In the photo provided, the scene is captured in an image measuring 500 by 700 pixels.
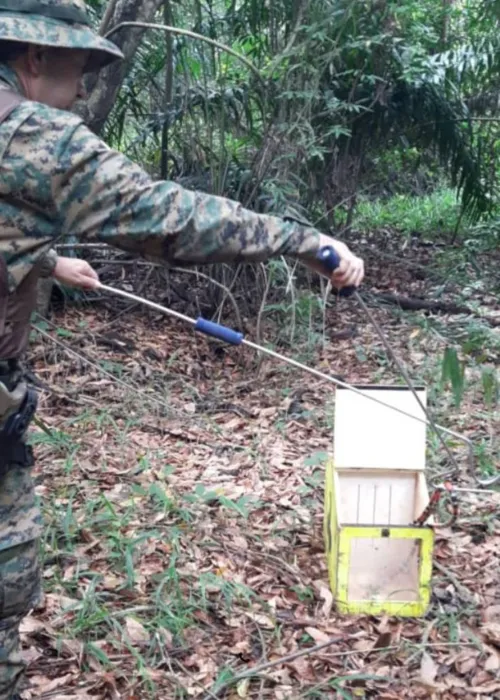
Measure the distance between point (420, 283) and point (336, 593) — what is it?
469 cm

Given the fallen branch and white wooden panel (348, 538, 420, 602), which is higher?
white wooden panel (348, 538, 420, 602)

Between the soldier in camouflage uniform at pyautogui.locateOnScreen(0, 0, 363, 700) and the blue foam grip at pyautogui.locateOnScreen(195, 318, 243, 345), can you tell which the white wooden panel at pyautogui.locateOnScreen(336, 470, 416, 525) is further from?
the soldier in camouflage uniform at pyautogui.locateOnScreen(0, 0, 363, 700)

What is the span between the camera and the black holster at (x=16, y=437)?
1.94 metres

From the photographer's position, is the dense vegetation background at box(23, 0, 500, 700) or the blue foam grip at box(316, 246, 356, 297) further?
the dense vegetation background at box(23, 0, 500, 700)

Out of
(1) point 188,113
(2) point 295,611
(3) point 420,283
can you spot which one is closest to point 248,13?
(1) point 188,113

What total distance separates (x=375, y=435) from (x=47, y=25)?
177 centimetres

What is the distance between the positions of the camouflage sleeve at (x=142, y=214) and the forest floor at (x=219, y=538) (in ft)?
2.34

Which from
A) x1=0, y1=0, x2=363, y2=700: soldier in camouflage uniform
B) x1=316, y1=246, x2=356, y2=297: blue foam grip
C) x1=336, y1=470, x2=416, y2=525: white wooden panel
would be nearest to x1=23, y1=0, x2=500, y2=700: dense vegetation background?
x1=336, y1=470, x2=416, y2=525: white wooden panel

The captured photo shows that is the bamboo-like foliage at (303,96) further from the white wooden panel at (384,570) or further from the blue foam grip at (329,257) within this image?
the blue foam grip at (329,257)

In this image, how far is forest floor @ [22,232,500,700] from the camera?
2.46 metres

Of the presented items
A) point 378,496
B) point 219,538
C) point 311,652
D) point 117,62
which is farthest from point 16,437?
point 117,62

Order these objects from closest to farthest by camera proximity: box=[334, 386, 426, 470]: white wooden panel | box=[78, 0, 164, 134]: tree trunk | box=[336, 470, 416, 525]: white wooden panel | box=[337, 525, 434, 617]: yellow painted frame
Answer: box=[337, 525, 434, 617]: yellow painted frame → box=[334, 386, 426, 470]: white wooden panel → box=[336, 470, 416, 525]: white wooden panel → box=[78, 0, 164, 134]: tree trunk

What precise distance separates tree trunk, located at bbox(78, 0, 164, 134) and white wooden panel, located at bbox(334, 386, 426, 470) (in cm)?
249

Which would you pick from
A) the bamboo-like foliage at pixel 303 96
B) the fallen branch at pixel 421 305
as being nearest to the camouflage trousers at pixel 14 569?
the bamboo-like foliage at pixel 303 96
